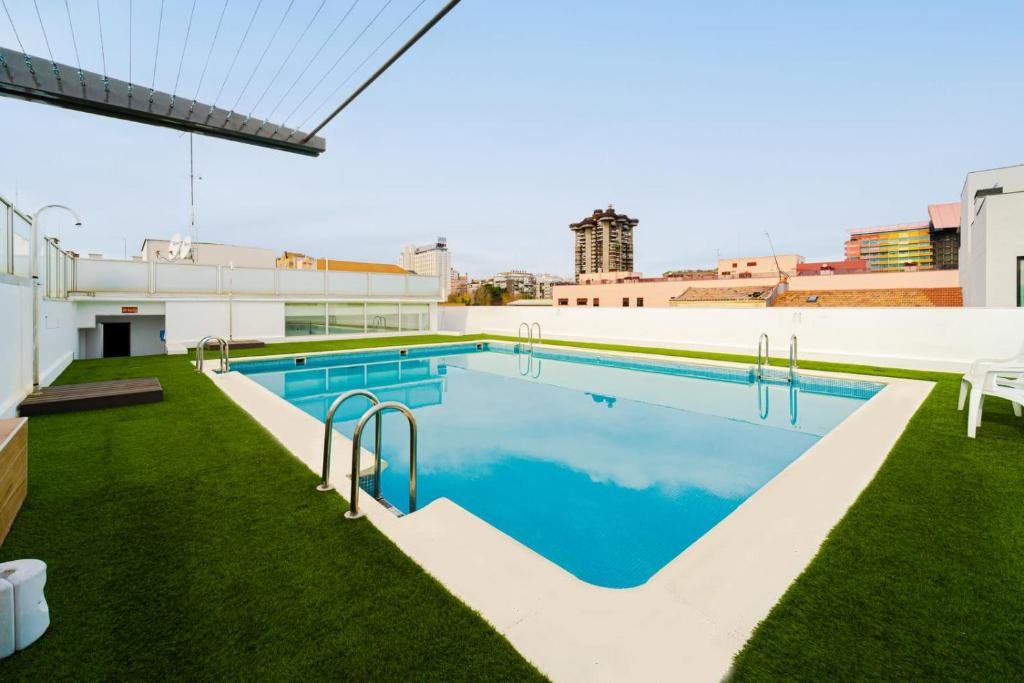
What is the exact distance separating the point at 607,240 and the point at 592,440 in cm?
8398

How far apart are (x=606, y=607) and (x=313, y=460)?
323cm

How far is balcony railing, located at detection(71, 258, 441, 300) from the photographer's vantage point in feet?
44.7

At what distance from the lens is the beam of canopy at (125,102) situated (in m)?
9.05

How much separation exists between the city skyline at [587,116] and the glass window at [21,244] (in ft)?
2.19

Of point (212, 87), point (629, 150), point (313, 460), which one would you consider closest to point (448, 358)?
point (212, 87)

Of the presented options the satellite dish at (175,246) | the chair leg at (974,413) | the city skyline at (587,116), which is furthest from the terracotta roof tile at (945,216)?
the satellite dish at (175,246)

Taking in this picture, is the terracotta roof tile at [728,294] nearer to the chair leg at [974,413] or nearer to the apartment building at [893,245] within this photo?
the chair leg at [974,413]

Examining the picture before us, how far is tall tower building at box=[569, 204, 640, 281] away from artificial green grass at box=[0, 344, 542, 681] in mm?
84096

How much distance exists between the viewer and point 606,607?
226cm

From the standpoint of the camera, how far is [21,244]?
6078 mm

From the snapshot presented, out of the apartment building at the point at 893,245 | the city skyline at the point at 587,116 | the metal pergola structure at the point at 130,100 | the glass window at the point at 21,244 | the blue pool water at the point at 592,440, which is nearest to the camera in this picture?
the blue pool water at the point at 592,440

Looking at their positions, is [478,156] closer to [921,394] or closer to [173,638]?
[921,394]

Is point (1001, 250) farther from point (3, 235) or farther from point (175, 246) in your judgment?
point (175, 246)

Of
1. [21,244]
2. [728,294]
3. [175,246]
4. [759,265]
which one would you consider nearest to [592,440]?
[21,244]
